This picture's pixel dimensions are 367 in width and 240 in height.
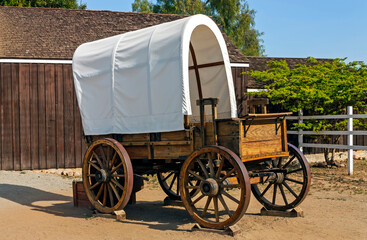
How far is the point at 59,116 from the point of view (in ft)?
44.9

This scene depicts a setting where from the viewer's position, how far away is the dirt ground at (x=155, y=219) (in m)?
6.05

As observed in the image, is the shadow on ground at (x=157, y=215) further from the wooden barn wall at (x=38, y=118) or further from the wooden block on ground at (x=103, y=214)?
the wooden barn wall at (x=38, y=118)

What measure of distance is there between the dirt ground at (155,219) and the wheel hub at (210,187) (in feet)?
1.75

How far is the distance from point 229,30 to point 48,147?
85.3 ft

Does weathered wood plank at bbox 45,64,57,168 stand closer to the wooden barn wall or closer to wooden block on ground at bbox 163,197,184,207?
the wooden barn wall

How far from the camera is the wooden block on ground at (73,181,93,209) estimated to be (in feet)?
26.8

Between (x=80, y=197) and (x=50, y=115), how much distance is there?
6.01 metres

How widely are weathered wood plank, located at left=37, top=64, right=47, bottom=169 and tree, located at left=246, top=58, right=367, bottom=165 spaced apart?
6.82 m

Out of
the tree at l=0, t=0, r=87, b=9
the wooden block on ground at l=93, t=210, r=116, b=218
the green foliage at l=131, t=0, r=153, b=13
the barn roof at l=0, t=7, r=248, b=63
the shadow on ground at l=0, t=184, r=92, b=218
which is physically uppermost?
the green foliage at l=131, t=0, r=153, b=13

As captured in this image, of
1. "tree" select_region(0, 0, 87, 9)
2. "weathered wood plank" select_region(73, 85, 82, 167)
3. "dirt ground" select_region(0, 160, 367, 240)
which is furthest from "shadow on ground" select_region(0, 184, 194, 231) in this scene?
"tree" select_region(0, 0, 87, 9)

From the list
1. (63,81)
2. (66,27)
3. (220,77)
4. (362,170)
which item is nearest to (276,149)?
(220,77)

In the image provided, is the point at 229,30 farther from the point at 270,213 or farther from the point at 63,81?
the point at 270,213

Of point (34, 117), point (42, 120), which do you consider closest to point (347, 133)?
point (42, 120)

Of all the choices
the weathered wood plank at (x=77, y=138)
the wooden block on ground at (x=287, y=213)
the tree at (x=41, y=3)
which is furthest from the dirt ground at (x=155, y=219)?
the tree at (x=41, y=3)
